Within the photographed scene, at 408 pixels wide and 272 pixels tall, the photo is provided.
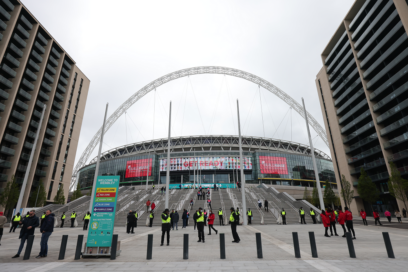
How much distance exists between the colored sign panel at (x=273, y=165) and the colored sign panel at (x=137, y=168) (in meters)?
40.1

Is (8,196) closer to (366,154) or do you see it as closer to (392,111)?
(366,154)

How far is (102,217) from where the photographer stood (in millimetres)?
7832

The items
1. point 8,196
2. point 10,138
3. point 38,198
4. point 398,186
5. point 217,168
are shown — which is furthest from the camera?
point 217,168

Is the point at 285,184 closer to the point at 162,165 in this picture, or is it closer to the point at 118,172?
the point at 162,165

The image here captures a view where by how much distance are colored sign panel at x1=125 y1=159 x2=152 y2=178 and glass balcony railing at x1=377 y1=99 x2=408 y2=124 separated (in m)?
65.5

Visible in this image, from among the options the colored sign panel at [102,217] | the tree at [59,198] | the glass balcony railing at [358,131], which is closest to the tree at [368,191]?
the glass balcony railing at [358,131]

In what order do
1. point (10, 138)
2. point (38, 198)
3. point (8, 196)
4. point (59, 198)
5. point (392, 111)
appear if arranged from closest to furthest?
point (8, 196) → point (392, 111) → point (10, 138) → point (38, 198) → point (59, 198)

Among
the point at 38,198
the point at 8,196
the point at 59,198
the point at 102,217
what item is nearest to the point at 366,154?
the point at 102,217

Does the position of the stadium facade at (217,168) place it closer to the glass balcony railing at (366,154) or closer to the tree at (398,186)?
the glass balcony railing at (366,154)

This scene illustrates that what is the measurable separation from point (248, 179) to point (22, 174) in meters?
63.9

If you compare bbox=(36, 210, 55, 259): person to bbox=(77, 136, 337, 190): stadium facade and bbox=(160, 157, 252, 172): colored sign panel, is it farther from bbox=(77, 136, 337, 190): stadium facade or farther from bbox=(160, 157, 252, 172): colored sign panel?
bbox=(160, 157, 252, 172): colored sign panel

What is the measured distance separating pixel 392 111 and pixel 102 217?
156ft

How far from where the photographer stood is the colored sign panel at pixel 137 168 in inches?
3068

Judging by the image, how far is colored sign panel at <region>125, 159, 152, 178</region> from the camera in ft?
256
